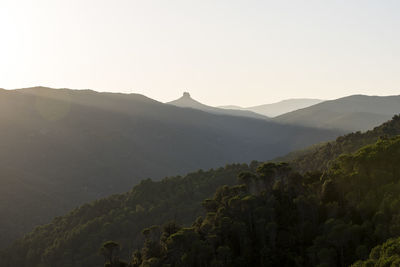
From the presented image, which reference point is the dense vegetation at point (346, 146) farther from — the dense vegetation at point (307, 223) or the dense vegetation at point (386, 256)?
the dense vegetation at point (386, 256)

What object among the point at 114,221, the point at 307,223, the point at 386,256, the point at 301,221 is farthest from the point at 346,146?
the point at 386,256

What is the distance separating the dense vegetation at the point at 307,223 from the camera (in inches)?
2584

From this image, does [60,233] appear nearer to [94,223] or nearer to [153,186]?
[94,223]

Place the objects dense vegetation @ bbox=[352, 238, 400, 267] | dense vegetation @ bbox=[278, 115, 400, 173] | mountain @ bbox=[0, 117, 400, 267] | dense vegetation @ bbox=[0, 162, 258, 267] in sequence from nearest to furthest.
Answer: dense vegetation @ bbox=[352, 238, 400, 267] < mountain @ bbox=[0, 117, 400, 267] < dense vegetation @ bbox=[278, 115, 400, 173] < dense vegetation @ bbox=[0, 162, 258, 267]

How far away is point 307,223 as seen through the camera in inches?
2963

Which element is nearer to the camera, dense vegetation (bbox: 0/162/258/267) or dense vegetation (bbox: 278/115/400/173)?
dense vegetation (bbox: 278/115/400/173)

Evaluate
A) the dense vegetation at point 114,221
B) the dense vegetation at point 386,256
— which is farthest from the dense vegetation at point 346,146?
the dense vegetation at point 386,256

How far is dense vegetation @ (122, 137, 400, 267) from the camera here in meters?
65.6

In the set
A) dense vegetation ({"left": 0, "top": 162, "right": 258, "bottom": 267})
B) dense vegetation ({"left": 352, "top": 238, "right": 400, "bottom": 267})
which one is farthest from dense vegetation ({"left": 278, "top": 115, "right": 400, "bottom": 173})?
dense vegetation ({"left": 352, "top": 238, "right": 400, "bottom": 267})

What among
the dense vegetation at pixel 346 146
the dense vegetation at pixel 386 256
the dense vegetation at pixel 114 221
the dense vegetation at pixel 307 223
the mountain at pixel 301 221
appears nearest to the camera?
the dense vegetation at pixel 386 256

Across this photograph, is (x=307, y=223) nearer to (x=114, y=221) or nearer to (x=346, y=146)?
(x=346, y=146)

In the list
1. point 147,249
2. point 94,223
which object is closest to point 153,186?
point 94,223

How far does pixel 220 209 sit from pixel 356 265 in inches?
1594

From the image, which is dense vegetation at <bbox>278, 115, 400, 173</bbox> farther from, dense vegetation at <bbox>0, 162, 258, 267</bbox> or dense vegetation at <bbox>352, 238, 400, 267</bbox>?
dense vegetation at <bbox>352, 238, 400, 267</bbox>
